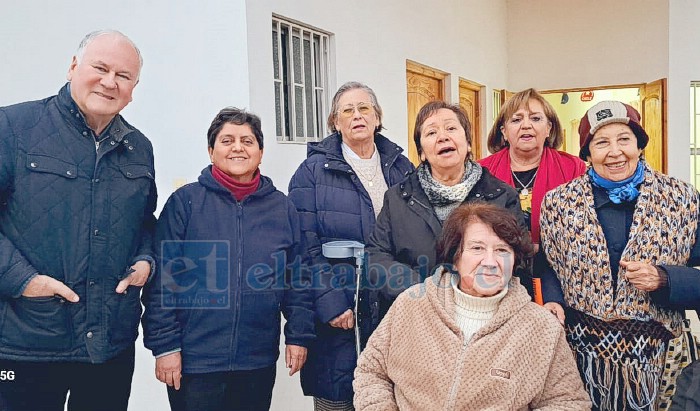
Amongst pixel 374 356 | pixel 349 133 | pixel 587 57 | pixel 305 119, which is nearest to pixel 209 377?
pixel 374 356

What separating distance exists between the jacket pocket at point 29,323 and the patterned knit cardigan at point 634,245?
56.5 inches

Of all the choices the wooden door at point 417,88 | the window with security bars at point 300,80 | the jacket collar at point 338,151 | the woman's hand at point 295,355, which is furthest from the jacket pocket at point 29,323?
the wooden door at point 417,88

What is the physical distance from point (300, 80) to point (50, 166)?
1981 millimetres

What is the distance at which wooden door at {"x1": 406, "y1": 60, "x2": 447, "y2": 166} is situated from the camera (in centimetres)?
468

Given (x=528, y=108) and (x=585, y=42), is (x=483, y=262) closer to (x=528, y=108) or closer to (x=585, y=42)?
(x=528, y=108)

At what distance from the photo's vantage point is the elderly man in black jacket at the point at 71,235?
1.52 m

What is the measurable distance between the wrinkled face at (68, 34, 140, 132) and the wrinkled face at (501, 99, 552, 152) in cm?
139

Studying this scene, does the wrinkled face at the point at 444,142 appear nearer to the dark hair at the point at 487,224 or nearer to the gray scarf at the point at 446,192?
the gray scarf at the point at 446,192

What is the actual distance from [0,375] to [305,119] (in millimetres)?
2173

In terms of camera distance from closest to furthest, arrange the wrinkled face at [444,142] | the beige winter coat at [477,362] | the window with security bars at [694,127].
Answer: the beige winter coat at [477,362], the wrinkled face at [444,142], the window with security bars at [694,127]

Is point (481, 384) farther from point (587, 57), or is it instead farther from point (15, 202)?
point (587, 57)

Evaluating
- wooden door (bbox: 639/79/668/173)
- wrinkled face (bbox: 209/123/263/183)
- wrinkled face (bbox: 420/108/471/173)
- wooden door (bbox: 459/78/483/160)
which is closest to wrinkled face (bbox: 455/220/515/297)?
wrinkled face (bbox: 420/108/471/173)

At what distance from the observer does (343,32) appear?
3615 millimetres

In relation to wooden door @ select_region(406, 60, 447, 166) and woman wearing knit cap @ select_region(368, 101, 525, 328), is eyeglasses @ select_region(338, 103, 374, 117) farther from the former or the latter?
wooden door @ select_region(406, 60, 447, 166)
